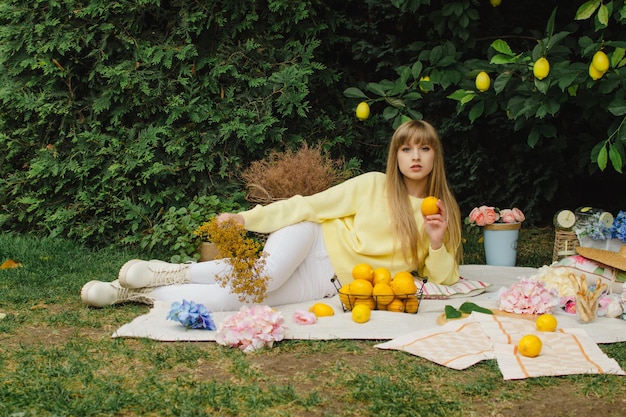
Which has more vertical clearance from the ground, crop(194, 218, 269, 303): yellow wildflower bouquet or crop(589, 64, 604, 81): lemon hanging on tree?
crop(589, 64, 604, 81): lemon hanging on tree

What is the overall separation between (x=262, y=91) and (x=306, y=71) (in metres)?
0.40

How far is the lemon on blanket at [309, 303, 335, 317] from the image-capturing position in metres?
3.79

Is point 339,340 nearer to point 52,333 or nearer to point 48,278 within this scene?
point 52,333

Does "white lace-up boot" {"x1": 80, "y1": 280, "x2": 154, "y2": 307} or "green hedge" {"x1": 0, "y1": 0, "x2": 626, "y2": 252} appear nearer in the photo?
"white lace-up boot" {"x1": 80, "y1": 280, "x2": 154, "y2": 307}

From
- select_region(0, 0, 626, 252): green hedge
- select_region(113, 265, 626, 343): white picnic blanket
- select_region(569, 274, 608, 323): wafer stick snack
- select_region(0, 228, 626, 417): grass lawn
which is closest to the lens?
select_region(0, 228, 626, 417): grass lawn

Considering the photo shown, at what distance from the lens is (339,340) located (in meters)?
3.39

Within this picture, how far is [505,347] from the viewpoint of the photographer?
127 inches

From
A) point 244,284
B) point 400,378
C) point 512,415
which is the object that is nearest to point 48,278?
point 244,284

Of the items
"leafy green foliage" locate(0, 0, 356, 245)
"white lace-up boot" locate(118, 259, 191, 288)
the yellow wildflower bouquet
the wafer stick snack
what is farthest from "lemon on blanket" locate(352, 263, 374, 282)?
"leafy green foliage" locate(0, 0, 356, 245)

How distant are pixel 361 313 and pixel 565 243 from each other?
6.71 ft

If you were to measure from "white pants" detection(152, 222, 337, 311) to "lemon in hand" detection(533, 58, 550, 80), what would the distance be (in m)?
1.50

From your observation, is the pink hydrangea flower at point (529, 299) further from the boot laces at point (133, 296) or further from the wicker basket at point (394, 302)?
the boot laces at point (133, 296)

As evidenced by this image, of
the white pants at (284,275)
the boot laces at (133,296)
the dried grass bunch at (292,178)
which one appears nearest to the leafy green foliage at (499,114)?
the dried grass bunch at (292,178)

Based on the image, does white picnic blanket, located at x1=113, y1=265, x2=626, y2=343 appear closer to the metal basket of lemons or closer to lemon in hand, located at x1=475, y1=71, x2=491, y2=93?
the metal basket of lemons
